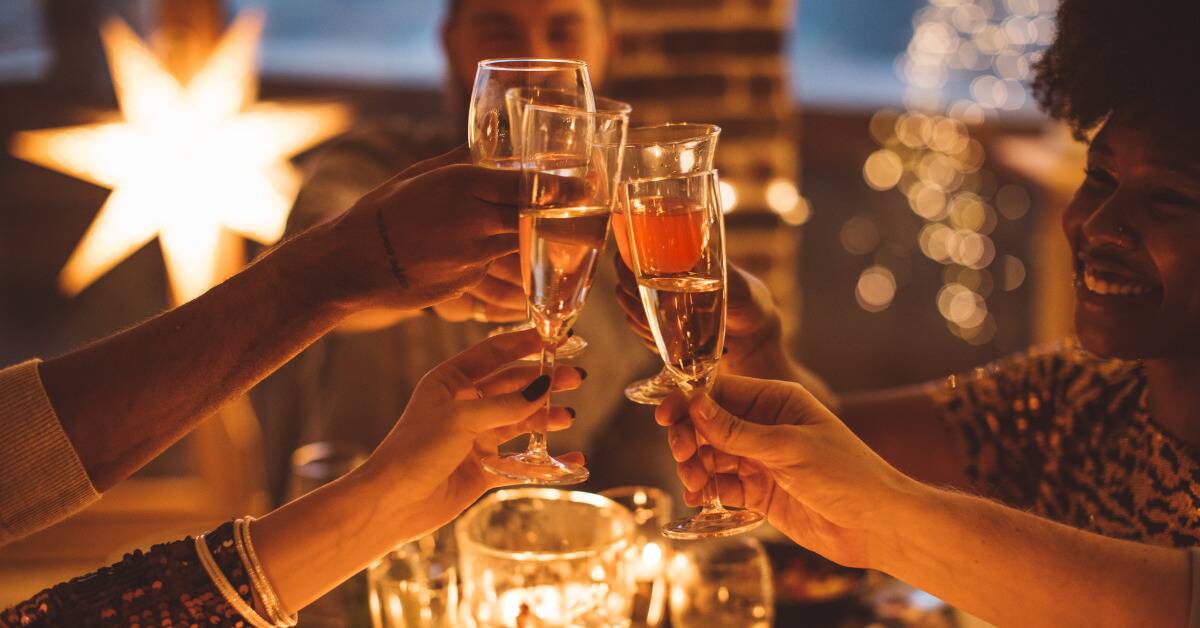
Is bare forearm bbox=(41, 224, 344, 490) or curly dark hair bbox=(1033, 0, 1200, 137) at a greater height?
curly dark hair bbox=(1033, 0, 1200, 137)

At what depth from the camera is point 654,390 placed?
1460 millimetres

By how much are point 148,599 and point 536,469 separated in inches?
18.0

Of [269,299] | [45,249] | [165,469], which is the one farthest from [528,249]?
[45,249]

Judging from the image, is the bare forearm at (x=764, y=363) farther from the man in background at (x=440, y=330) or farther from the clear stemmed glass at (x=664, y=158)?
the man in background at (x=440, y=330)

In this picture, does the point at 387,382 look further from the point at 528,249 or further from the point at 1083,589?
the point at 1083,589

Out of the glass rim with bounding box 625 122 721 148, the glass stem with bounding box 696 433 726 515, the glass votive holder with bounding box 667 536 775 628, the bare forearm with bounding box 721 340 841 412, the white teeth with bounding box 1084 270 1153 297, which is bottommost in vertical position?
the glass votive holder with bounding box 667 536 775 628

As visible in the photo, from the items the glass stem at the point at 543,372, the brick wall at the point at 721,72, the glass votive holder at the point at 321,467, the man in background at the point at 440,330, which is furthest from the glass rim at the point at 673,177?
the brick wall at the point at 721,72

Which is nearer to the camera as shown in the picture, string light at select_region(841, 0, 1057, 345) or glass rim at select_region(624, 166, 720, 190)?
glass rim at select_region(624, 166, 720, 190)

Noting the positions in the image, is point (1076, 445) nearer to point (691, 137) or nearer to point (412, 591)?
point (691, 137)

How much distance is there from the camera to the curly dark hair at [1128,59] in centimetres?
149

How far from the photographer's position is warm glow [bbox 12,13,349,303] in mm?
2732

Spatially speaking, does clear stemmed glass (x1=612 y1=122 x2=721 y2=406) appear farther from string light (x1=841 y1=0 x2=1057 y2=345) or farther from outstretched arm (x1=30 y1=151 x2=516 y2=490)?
string light (x1=841 y1=0 x2=1057 y2=345)

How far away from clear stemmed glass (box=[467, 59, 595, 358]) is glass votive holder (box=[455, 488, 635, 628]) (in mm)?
424

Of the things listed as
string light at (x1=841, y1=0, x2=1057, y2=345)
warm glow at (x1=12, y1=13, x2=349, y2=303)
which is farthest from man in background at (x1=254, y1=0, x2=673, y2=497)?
string light at (x1=841, y1=0, x2=1057, y2=345)
